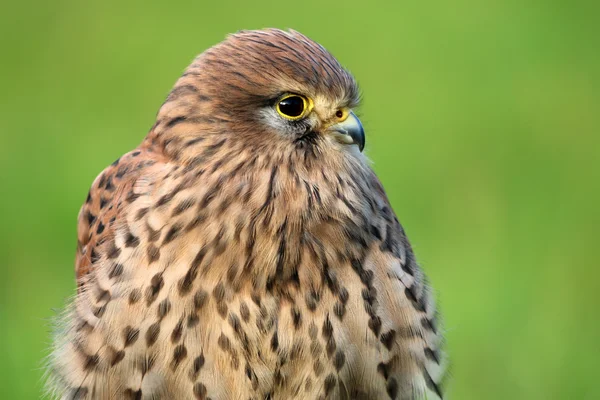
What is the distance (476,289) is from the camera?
24.5ft

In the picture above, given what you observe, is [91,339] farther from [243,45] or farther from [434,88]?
[434,88]

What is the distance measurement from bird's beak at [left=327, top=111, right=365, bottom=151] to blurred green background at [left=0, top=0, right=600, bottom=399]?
1.98m

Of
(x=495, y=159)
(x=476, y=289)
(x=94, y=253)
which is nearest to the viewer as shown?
(x=94, y=253)

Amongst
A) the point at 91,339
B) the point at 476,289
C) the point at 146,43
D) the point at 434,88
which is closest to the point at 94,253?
the point at 91,339

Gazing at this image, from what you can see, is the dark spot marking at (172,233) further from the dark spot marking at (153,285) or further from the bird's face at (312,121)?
the bird's face at (312,121)

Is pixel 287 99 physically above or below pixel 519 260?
above

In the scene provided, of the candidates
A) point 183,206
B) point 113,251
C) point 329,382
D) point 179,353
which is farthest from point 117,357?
point 329,382

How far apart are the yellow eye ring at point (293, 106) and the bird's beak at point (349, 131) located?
0.40 feet

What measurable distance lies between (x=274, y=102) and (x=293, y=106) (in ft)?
0.23

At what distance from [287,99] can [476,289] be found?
126 inches

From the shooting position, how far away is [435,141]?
9.33 meters

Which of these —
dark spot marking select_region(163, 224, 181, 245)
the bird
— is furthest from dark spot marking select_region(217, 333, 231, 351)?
dark spot marking select_region(163, 224, 181, 245)

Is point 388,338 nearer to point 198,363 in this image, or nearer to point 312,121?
point 198,363

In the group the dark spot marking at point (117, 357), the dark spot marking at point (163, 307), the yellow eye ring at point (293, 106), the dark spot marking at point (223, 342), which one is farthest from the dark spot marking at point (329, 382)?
the yellow eye ring at point (293, 106)
